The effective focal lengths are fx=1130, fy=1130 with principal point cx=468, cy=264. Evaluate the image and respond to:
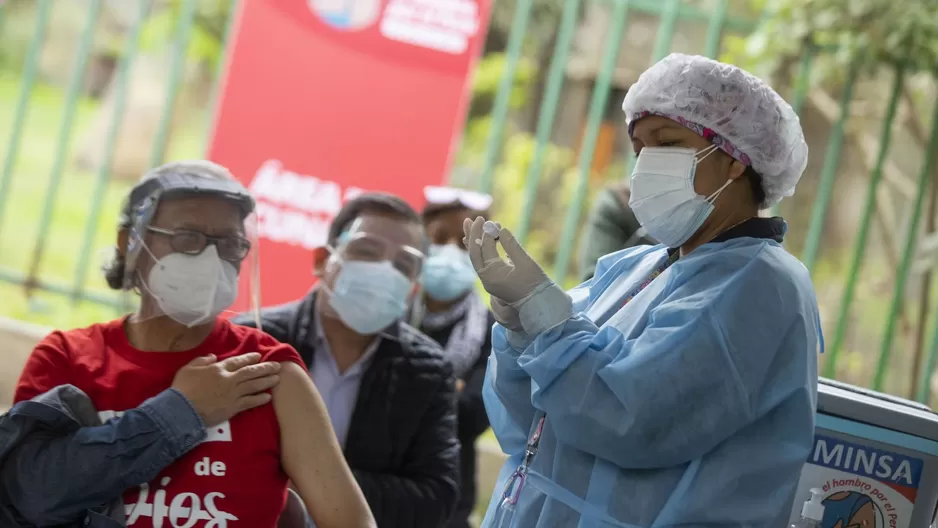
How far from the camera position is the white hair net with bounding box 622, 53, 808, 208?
205cm

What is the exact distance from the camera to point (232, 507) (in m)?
2.26

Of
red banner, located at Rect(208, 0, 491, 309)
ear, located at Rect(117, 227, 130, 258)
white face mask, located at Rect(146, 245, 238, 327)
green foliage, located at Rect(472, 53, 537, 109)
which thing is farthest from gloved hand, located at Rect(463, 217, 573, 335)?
green foliage, located at Rect(472, 53, 537, 109)

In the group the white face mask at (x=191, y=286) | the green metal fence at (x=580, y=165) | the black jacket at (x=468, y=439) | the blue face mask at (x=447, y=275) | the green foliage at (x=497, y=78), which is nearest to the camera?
the white face mask at (x=191, y=286)

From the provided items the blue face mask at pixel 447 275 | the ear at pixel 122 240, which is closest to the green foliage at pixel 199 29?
the blue face mask at pixel 447 275

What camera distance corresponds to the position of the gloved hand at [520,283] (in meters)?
1.99

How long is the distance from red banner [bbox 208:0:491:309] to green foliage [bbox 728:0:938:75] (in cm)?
126

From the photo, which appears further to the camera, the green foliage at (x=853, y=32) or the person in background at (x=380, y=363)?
the green foliage at (x=853, y=32)

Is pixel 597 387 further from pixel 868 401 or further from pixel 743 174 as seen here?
pixel 868 401

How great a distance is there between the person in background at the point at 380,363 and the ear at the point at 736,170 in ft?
3.93

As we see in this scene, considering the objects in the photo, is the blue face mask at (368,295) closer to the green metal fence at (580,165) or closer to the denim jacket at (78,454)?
the denim jacket at (78,454)

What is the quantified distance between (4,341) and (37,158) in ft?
14.8

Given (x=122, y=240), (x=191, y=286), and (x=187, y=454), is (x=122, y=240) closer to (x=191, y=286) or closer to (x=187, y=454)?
(x=191, y=286)

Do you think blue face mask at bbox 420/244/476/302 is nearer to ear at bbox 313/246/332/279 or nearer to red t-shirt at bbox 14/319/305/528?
ear at bbox 313/246/332/279

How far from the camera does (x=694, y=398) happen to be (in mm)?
1890
